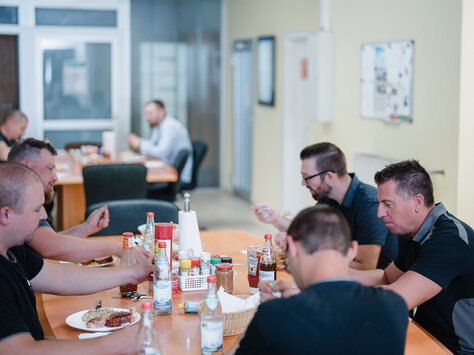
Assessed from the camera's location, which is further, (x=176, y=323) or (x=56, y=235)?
(x=56, y=235)

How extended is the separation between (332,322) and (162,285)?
0.99m

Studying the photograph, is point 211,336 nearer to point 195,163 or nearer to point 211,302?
point 211,302

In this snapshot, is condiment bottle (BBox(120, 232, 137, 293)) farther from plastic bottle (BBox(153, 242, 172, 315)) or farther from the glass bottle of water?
the glass bottle of water

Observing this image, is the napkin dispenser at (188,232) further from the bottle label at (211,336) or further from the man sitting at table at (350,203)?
the bottle label at (211,336)

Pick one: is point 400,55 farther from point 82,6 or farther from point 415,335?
point 82,6

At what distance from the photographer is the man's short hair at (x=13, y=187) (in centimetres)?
225

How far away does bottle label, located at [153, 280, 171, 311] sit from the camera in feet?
8.18

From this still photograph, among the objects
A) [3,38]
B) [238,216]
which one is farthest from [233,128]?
[3,38]

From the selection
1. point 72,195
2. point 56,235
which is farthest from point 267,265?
point 72,195

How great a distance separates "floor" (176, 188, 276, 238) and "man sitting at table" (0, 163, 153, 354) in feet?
15.8

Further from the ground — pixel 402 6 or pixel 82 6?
pixel 82 6

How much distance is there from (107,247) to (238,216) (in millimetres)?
5078

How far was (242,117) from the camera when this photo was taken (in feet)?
31.1

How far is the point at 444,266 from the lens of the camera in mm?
2473
